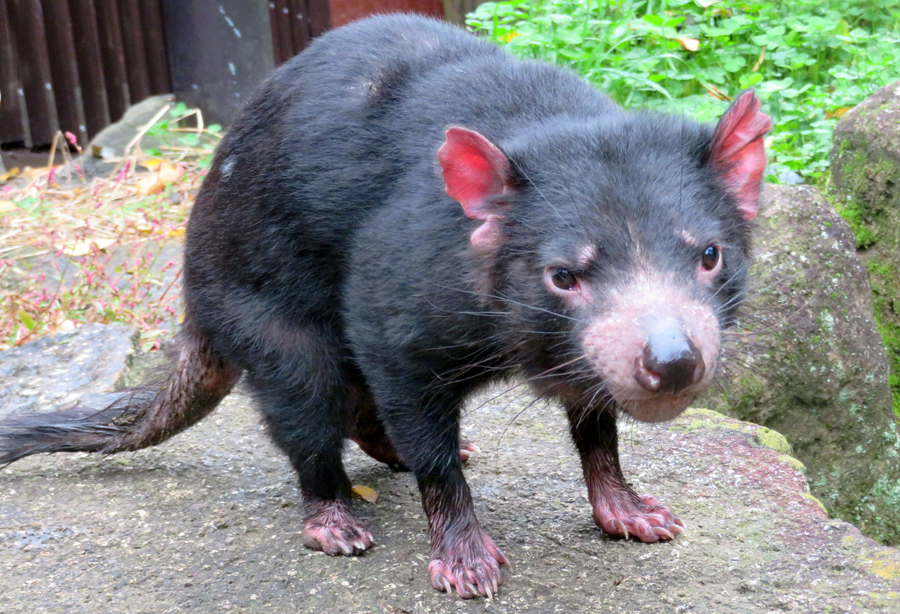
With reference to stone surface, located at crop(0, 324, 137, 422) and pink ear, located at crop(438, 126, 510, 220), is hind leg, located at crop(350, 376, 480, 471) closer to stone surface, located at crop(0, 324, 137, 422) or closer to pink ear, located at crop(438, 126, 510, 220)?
pink ear, located at crop(438, 126, 510, 220)

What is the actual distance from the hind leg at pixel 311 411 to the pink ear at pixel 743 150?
1364 millimetres

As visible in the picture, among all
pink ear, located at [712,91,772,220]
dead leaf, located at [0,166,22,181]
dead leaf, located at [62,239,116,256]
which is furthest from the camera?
dead leaf, located at [0,166,22,181]

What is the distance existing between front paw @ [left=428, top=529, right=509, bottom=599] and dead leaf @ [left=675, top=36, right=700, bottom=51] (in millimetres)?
3931

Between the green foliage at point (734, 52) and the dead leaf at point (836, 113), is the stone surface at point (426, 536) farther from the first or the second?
the dead leaf at point (836, 113)

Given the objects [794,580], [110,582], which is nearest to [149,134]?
[110,582]

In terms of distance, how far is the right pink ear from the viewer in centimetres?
241

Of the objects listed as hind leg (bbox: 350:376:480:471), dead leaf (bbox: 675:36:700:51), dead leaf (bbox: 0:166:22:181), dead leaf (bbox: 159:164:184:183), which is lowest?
dead leaf (bbox: 0:166:22:181)

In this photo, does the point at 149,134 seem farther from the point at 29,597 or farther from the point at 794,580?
the point at 794,580

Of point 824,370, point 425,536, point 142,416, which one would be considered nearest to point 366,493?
point 425,536

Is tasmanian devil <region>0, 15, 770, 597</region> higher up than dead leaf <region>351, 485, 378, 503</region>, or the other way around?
tasmanian devil <region>0, 15, 770, 597</region>

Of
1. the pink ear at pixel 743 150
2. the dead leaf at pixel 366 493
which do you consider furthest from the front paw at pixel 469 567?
the pink ear at pixel 743 150

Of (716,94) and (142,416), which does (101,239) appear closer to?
(142,416)

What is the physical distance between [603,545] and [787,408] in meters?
1.63

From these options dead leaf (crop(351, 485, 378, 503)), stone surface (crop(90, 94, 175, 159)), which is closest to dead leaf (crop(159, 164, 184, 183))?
stone surface (crop(90, 94, 175, 159))
